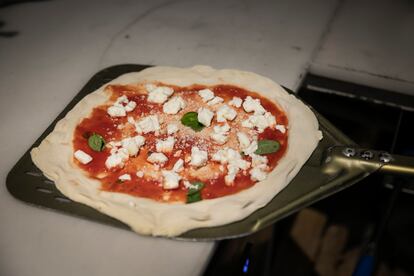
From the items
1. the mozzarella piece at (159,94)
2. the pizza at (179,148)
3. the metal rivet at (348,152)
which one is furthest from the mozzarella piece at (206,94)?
the metal rivet at (348,152)

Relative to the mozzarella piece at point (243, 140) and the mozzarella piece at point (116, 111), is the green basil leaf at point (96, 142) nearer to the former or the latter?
the mozzarella piece at point (116, 111)

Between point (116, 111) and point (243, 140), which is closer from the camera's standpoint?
point (243, 140)

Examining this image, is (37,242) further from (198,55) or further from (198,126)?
(198,55)

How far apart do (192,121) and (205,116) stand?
51 millimetres

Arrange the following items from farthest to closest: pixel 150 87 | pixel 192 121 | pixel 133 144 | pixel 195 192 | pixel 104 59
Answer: pixel 104 59
pixel 150 87
pixel 192 121
pixel 133 144
pixel 195 192

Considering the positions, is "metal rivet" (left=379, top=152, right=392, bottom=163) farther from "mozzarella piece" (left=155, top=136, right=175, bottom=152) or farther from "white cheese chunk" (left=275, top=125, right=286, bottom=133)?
"mozzarella piece" (left=155, top=136, right=175, bottom=152)

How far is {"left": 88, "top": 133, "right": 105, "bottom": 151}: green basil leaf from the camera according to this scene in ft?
4.15

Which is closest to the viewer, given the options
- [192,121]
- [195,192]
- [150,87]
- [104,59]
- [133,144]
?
[195,192]

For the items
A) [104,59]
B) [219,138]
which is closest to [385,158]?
[219,138]

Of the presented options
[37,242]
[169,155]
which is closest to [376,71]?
[169,155]

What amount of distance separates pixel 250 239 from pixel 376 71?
0.78 metres

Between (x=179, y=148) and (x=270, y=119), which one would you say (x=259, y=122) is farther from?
(x=179, y=148)

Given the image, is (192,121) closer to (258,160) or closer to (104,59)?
(258,160)

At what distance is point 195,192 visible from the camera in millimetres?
1129
